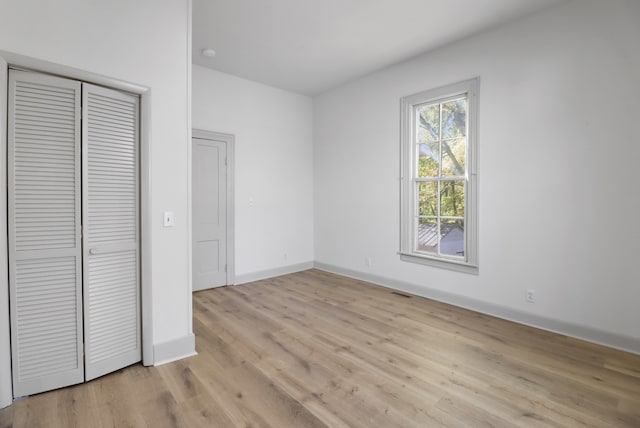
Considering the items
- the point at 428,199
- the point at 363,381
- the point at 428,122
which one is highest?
the point at 428,122

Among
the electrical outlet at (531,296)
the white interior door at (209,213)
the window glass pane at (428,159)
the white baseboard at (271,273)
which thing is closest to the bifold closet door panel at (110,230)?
the white interior door at (209,213)

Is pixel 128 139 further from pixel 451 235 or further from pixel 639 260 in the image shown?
pixel 639 260

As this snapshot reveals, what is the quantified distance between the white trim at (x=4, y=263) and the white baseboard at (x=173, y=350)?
804mm

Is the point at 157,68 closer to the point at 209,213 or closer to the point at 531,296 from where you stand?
the point at 209,213

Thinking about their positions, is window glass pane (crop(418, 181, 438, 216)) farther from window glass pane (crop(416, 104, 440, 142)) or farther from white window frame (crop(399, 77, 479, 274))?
window glass pane (crop(416, 104, 440, 142))

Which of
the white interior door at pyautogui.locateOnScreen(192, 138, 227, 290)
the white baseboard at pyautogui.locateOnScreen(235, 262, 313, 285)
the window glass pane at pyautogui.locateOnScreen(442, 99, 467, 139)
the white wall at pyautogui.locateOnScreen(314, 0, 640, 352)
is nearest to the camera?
the white wall at pyautogui.locateOnScreen(314, 0, 640, 352)

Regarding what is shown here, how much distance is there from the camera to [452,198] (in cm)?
383

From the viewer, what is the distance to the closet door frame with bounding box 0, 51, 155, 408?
71.9 inches

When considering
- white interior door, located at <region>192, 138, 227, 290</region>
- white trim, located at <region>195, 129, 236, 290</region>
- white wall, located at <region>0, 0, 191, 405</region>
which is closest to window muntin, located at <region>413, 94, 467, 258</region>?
white trim, located at <region>195, 129, 236, 290</region>

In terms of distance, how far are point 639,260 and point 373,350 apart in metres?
2.32

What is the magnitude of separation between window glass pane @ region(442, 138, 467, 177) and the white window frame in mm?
112

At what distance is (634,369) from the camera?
234 centimetres

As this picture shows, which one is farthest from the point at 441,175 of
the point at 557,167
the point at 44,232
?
the point at 44,232

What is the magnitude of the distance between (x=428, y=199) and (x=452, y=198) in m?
0.32
